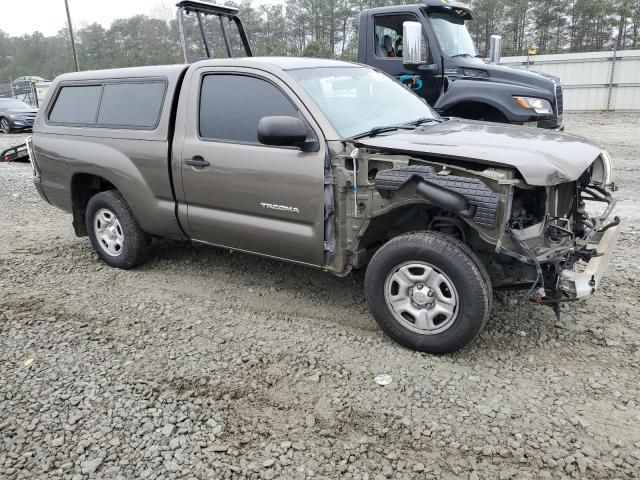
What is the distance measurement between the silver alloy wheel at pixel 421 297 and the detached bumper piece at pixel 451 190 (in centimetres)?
42

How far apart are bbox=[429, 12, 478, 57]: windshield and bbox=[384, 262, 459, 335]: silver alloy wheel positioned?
17.1 feet

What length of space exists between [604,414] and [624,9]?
36.8 metres

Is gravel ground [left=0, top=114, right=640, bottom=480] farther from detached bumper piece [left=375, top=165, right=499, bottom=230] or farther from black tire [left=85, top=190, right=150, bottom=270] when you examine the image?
detached bumper piece [left=375, top=165, right=499, bottom=230]

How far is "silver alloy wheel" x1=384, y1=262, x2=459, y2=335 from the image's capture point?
3.35 m

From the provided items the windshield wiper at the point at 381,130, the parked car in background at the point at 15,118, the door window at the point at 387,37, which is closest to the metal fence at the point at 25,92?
the parked car in background at the point at 15,118

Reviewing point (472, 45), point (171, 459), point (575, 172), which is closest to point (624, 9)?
point (472, 45)

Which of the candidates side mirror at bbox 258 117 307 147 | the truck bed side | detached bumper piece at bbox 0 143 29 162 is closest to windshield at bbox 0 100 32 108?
detached bumper piece at bbox 0 143 29 162

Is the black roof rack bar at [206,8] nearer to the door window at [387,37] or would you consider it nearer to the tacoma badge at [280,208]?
the door window at [387,37]

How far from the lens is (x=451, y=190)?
3.15m

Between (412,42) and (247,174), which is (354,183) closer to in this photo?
(247,174)

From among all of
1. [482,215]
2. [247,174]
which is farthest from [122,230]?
[482,215]

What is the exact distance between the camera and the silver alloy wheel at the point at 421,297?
3.35 m

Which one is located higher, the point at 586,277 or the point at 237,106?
the point at 237,106

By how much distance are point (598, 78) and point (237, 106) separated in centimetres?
2037
